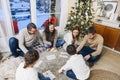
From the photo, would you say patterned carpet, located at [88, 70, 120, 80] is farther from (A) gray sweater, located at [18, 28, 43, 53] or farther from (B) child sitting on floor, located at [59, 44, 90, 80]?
(A) gray sweater, located at [18, 28, 43, 53]

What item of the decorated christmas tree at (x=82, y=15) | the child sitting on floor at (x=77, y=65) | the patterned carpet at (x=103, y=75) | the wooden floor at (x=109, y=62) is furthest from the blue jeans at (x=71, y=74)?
the decorated christmas tree at (x=82, y=15)

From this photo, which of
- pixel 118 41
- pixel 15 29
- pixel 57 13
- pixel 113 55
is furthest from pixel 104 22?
pixel 15 29

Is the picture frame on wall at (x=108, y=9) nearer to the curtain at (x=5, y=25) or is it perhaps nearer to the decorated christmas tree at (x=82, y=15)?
the decorated christmas tree at (x=82, y=15)

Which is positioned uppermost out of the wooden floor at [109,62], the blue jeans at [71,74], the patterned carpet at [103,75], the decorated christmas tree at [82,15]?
the decorated christmas tree at [82,15]

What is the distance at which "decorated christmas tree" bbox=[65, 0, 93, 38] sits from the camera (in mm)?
3090

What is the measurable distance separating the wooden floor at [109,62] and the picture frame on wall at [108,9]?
1.12 meters

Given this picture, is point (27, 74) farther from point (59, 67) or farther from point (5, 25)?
point (5, 25)

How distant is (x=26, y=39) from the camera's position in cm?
233

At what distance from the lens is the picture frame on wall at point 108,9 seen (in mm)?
3127

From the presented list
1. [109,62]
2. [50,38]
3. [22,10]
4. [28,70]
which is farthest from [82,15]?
[28,70]

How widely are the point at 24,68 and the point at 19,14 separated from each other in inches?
96.3

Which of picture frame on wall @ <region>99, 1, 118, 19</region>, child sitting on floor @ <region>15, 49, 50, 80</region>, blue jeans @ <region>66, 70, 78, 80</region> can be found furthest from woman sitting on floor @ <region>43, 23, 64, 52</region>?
picture frame on wall @ <region>99, 1, 118, 19</region>

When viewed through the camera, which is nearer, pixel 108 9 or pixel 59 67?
pixel 59 67

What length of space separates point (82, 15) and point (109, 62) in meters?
1.45
